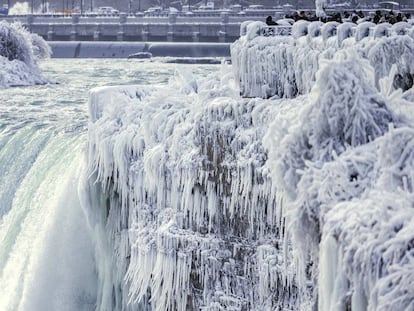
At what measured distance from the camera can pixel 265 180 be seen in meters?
11.0

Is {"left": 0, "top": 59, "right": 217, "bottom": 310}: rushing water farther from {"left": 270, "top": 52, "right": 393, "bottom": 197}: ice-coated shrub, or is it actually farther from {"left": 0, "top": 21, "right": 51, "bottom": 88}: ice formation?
{"left": 0, "top": 21, "right": 51, "bottom": 88}: ice formation

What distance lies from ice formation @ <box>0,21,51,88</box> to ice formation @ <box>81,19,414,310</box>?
926 inches

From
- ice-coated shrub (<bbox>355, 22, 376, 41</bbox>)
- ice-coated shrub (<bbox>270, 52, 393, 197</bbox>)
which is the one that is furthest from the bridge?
ice-coated shrub (<bbox>270, 52, 393, 197</bbox>)

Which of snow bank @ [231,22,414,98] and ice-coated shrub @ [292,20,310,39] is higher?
ice-coated shrub @ [292,20,310,39]

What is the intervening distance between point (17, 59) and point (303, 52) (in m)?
31.6

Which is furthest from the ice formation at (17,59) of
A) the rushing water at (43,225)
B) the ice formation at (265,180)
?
the ice formation at (265,180)

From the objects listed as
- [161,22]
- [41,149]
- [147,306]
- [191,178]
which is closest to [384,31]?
[191,178]

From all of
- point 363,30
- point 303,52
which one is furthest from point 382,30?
point 303,52

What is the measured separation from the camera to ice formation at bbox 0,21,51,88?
38.7 meters

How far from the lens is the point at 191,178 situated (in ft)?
40.2

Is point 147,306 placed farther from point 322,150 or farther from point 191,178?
point 322,150

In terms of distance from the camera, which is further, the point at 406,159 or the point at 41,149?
the point at 41,149

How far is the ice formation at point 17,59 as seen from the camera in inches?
1524

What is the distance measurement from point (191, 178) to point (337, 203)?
4.81 meters
